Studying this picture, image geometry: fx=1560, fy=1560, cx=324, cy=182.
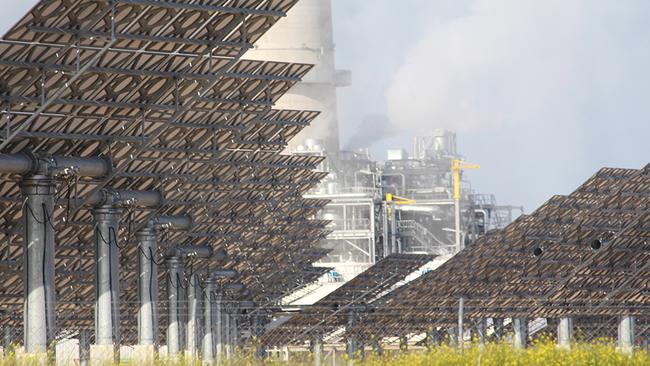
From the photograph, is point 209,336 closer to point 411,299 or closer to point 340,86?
point 411,299

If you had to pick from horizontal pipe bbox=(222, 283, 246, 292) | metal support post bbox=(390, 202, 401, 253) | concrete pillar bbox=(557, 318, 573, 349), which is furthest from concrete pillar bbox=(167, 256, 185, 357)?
metal support post bbox=(390, 202, 401, 253)

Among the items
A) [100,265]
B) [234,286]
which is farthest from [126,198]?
[234,286]

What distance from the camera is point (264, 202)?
188 ft

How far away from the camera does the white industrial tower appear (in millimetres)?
106500

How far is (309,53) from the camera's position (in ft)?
355

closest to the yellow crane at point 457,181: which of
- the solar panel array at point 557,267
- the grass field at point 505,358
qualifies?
the solar panel array at point 557,267

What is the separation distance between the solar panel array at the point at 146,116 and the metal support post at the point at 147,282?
30.1 inches

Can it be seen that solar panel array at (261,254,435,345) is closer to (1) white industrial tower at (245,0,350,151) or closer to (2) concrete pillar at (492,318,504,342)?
(2) concrete pillar at (492,318,504,342)

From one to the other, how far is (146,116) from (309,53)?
2792 inches

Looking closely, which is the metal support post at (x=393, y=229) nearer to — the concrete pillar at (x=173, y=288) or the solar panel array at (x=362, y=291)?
the solar panel array at (x=362, y=291)

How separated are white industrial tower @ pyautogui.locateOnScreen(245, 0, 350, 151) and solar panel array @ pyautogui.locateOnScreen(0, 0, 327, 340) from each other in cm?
4748

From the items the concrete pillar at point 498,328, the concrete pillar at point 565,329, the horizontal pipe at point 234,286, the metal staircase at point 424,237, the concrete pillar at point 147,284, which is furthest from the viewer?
the metal staircase at point 424,237

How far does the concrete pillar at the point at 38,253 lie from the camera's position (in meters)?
34.7

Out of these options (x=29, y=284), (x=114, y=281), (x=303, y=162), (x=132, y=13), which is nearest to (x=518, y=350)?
(x=132, y=13)
